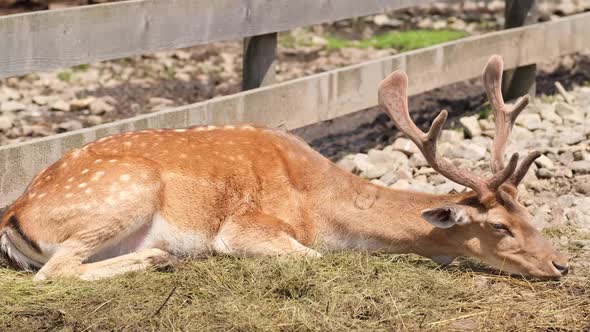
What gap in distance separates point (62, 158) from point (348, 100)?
9.45ft

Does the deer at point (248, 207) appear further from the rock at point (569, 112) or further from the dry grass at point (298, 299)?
the rock at point (569, 112)

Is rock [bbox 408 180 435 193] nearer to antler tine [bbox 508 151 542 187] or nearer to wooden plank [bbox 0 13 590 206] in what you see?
wooden plank [bbox 0 13 590 206]

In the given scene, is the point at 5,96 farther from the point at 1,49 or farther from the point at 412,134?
the point at 412,134

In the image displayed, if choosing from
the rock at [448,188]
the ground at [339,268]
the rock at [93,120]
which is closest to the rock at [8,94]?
the ground at [339,268]

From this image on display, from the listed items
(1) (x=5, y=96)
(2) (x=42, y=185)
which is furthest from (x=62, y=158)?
(1) (x=5, y=96)

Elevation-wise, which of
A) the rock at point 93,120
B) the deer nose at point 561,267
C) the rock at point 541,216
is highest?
the deer nose at point 561,267

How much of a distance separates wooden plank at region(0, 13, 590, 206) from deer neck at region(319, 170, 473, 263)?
51.4 inches

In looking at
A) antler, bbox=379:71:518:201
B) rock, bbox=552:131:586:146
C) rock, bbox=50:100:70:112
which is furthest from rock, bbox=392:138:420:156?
rock, bbox=50:100:70:112

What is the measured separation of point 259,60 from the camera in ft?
25.8

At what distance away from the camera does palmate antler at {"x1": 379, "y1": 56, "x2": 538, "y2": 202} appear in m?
5.88

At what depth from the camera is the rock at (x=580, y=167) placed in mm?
8133

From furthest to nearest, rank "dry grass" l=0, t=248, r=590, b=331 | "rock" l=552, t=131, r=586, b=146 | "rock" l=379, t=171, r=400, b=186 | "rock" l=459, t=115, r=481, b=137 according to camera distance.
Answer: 1. "rock" l=459, t=115, r=481, b=137
2. "rock" l=552, t=131, r=586, b=146
3. "rock" l=379, t=171, r=400, b=186
4. "dry grass" l=0, t=248, r=590, b=331

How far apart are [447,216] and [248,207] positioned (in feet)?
3.75

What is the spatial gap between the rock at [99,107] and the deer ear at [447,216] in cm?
462
